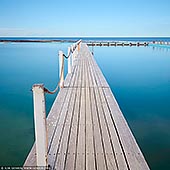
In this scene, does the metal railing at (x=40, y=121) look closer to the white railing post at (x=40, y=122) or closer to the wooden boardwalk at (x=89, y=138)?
the white railing post at (x=40, y=122)

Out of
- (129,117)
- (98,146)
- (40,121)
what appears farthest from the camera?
(129,117)

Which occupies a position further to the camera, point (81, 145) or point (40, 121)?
point (81, 145)

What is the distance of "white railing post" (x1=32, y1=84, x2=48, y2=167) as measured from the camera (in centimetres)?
171

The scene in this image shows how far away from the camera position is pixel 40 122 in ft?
5.79

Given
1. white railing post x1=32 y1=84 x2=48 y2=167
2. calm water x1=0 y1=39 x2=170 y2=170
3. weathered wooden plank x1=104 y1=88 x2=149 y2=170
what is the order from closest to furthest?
white railing post x1=32 y1=84 x2=48 y2=167, weathered wooden plank x1=104 y1=88 x2=149 y2=170, calm water x1=0 y1=39 x2=170 y2=170

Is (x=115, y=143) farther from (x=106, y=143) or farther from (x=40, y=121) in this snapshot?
(x=40, y=121)

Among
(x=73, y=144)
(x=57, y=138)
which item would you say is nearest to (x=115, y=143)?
(x=73, y=144)

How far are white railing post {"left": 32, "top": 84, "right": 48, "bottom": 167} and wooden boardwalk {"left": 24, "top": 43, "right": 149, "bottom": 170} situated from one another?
187 millimetres

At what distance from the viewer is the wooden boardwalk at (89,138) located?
206cm

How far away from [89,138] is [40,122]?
934 mm

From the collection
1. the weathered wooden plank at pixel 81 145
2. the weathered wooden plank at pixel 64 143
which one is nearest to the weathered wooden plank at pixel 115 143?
the weathered wooden plank at pixel 81 145

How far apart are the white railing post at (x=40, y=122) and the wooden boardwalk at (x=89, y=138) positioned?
19 cm

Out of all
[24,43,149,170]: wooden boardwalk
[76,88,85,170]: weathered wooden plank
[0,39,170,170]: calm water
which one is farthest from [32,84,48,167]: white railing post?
[0,39,170,170]: calm water

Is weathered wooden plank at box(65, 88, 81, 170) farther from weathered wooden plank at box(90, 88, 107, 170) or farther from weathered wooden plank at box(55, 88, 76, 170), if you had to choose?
weathered wooden plank at box(90, 88, 107, 170)
